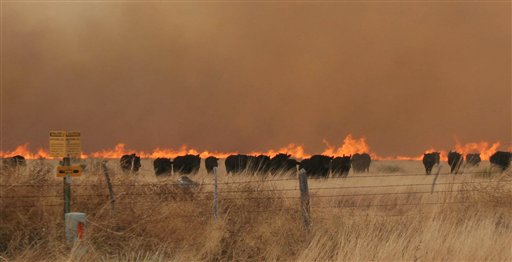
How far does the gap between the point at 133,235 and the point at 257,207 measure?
279cm

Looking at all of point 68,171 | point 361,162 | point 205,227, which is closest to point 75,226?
point 68,171

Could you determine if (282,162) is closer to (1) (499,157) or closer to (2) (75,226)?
(1) (499,157)

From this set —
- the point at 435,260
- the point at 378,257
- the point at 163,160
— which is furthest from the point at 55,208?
the point at 163,160

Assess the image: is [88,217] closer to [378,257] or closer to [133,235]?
[133,235]

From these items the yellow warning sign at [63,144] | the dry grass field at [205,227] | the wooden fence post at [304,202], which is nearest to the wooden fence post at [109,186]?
the dry grass field at [205,227]

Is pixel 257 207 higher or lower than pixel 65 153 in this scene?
lower

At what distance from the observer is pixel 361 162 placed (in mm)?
47406

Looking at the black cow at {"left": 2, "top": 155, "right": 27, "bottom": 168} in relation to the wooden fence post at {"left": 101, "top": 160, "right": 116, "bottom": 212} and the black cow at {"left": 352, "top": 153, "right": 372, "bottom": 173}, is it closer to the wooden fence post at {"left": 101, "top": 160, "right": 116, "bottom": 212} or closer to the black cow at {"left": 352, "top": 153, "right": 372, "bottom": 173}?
the wooden fence post at {"left": 101, "top": 160, "right": 116, "bottom": 212}

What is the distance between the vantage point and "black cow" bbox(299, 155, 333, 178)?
36169 millimetres

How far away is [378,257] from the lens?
752 centimetres

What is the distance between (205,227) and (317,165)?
2786 cm

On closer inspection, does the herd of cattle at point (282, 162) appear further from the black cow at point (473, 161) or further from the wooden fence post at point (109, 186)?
the wooden fence post at point (109, 186)

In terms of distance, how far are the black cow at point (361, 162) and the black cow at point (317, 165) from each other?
823cm

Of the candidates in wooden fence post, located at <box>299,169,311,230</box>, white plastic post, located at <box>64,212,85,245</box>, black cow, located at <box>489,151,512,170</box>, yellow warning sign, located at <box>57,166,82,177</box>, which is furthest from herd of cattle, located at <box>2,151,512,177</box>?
white plastic post, located at <box>64,212,85,245</box>
